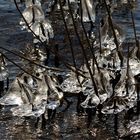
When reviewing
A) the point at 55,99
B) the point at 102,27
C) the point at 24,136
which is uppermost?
the point at 102,27

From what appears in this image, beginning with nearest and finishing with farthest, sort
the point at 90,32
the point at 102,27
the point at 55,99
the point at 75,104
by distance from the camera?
1. the point at 55,99
2. the point at 75,104
3. the point at 102,27
4. the point at 90,32

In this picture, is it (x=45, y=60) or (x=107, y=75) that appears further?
(x=45, y=60)

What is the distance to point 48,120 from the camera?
561 cm

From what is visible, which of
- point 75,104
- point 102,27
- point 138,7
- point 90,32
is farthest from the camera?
point 138,7

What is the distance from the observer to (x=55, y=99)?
209 inches

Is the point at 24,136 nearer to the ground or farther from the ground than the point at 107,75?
nearer to the ground

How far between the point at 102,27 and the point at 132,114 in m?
1.29

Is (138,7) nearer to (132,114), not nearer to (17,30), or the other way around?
(17,30)

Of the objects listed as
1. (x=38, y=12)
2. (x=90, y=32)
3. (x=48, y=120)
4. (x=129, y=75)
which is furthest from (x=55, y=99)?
(x=90, y=32)

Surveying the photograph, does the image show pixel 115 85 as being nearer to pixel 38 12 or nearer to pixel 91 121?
pixel 91 121

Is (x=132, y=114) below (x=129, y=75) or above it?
below

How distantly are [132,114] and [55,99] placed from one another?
804mm

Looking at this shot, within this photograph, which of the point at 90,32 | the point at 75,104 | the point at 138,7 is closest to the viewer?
the point at 75,104

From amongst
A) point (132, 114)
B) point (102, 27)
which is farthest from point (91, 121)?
point (102, 27)
